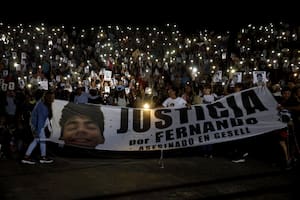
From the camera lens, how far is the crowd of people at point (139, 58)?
722 inches

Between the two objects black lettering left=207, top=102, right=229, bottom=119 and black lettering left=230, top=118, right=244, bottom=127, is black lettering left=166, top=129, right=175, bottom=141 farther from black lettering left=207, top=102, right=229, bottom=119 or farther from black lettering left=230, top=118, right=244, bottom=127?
black lettering left=230, top=118, right=244, bottom=127

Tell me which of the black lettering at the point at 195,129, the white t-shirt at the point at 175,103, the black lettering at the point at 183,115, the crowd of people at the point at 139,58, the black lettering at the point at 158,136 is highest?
the crowd of people at the point at 139,58

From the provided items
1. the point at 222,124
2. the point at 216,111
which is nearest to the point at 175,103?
the point at 216,111

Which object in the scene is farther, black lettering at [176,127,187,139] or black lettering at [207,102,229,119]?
black lettering at [207,102,229,119]

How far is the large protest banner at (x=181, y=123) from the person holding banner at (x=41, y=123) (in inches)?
6.7

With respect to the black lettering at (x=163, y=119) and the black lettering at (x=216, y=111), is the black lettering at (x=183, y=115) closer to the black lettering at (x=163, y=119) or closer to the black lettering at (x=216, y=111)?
the black lettering at (x=163, y=119)

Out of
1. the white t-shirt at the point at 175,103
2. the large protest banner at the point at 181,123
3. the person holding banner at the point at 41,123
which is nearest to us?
the person holding banner at the point at 41,123

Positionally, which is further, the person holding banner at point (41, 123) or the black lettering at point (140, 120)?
the black lettering at point (140, 120)

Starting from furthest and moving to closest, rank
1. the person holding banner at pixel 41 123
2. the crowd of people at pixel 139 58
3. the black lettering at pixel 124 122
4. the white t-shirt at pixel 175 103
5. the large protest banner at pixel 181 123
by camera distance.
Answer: the crowd of people at pixel 139 58
the white t-shirt at pixel 175 103
the black lettering at pixel 124 122
the large protest banner at pixel 181 123
the person holding banner at pixel 41 123

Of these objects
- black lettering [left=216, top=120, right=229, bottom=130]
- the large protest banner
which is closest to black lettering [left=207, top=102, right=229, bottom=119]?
the large protest banner

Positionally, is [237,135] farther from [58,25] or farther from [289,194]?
[58,25]

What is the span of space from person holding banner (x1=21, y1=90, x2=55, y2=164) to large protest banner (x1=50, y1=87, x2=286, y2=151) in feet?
0.55

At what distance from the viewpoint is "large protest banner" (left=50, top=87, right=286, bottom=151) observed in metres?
9.99

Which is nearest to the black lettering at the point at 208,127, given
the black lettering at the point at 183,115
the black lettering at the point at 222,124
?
the black lettering at the point at 222,124
